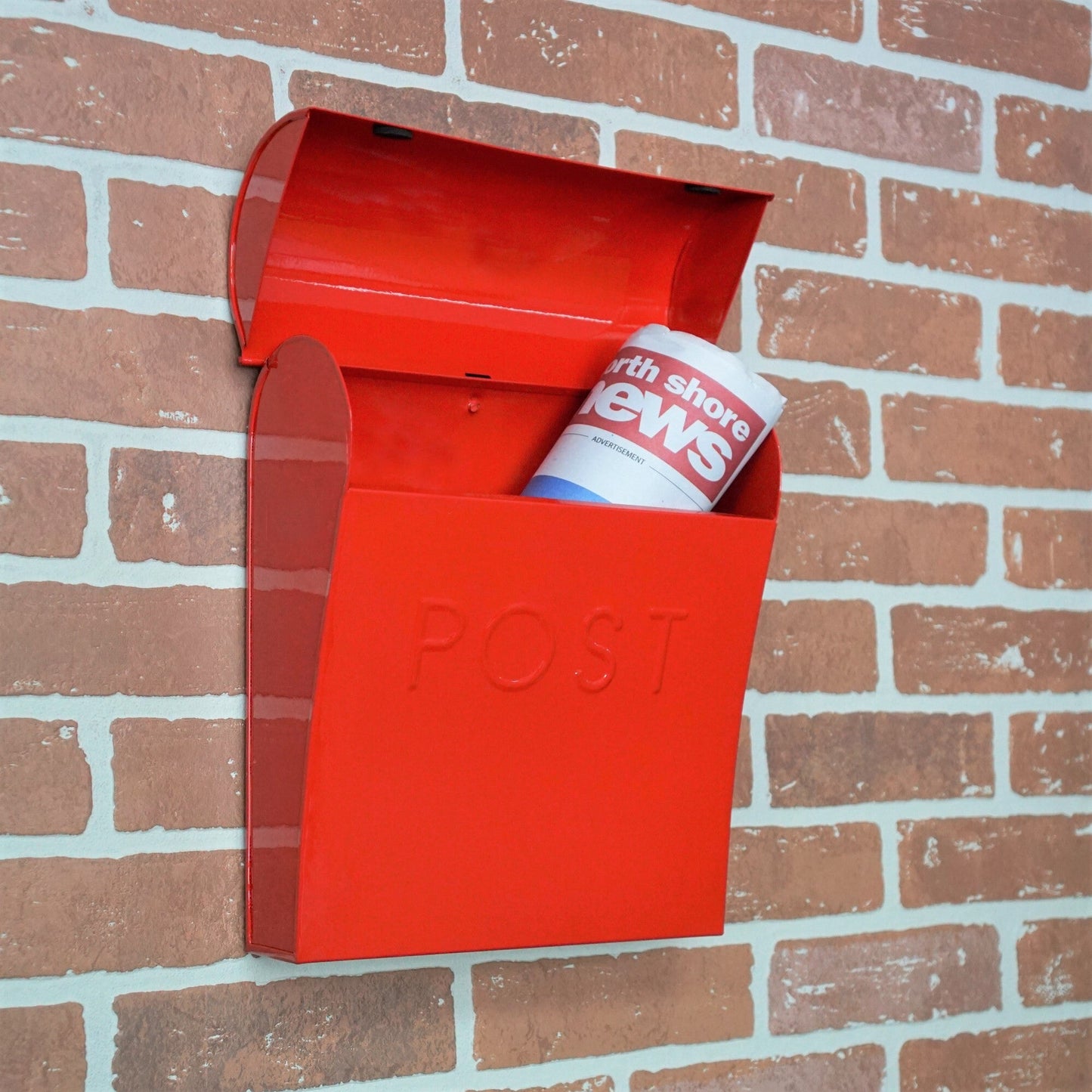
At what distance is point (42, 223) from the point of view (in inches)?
26.8

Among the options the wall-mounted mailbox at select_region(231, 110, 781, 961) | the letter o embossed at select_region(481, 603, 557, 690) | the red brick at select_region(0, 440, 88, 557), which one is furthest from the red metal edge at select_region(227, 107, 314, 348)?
the letter o embossed at select_region(481, 603, 557, 690)

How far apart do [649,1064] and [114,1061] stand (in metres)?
0.33

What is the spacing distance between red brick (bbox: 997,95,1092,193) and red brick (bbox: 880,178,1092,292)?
0.02 m

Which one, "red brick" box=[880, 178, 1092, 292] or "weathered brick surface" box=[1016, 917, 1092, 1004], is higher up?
"red brick" box=[880, 178, 1092, 292]

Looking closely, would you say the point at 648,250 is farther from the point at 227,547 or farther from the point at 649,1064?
the point at 649,1064

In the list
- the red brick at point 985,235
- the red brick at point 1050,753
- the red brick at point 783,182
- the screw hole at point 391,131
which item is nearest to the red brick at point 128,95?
the screw hole at point 391,131

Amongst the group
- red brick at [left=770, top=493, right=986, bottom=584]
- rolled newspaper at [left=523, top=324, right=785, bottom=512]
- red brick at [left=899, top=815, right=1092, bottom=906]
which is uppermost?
rolled newspaper at [left=523, top=324, right=785, bottom=512]

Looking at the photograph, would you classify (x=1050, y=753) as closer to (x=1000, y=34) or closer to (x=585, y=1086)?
(x=585, y=1086)

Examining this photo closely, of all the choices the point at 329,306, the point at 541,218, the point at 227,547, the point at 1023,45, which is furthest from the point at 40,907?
the point at 1023,45

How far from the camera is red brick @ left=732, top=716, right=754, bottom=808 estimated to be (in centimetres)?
84

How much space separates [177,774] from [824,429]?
19.1 inches

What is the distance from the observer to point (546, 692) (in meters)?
0.68

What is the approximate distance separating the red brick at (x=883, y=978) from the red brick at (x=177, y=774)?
39cm

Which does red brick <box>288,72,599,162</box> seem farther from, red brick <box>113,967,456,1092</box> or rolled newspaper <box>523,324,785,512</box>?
red brick <box>113,967,456,1092</box>
